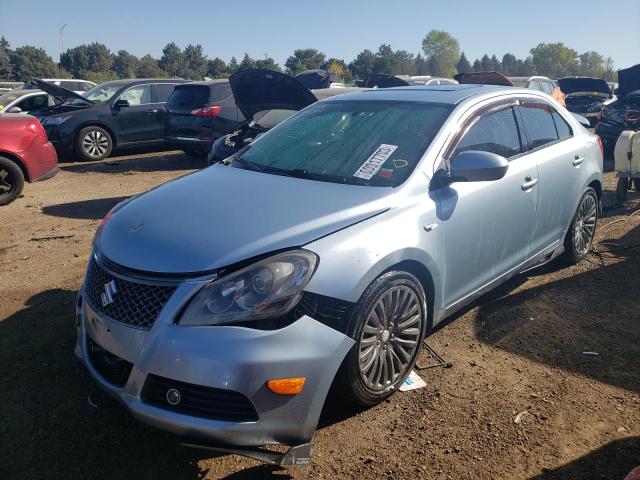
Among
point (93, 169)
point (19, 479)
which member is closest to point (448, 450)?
point (19, 479)

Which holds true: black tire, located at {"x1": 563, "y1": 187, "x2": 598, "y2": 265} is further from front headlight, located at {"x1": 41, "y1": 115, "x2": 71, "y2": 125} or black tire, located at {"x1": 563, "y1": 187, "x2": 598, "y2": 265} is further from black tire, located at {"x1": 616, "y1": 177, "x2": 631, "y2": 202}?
front headlight, located at {"x1": 41, "y1": 115, "x2": 71, "y2": 125}

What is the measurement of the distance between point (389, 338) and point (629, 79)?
13001 millimetres

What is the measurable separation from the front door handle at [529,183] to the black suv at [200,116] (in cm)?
741

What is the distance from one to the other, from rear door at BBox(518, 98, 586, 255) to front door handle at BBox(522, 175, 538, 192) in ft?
0.34

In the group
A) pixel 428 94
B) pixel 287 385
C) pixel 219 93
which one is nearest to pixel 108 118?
pixel 219 93

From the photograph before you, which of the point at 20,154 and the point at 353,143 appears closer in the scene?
the point at 353,143

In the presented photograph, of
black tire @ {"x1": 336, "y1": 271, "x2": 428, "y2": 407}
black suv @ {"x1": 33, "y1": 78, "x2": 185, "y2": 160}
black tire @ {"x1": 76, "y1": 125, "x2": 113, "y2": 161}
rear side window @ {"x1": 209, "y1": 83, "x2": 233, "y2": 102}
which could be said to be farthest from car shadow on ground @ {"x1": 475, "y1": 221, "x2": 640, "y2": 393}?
black tire @ {"x1": 76, "y1": 125, "x2": 113, "y2": 161}

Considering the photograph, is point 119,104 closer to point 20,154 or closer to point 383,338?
point 20,154

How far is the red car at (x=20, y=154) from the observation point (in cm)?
758

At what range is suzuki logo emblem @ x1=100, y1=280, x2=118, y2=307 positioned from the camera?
2.58 m

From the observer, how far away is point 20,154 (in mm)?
7668

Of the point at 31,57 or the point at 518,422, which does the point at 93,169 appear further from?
the point at 31,57

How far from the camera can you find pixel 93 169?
10758 millimetres

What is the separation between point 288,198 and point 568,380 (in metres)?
1.97
